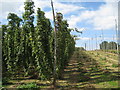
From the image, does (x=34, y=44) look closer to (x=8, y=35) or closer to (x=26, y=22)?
(x=26, y=22)

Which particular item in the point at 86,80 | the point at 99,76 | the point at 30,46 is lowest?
the point at 86,80

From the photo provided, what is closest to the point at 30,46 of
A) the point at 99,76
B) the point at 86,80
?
the point at 86,80

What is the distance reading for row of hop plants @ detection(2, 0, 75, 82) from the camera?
617 inches

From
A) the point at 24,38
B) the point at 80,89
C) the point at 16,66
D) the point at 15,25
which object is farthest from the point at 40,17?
the point at 80,89

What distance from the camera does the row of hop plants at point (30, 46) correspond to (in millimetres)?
15664

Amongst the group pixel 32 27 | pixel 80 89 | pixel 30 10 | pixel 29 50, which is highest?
pixel 30 10

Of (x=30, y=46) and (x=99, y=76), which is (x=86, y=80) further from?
(x=30, y=46)

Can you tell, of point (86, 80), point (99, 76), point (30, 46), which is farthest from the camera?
point (30, 46)

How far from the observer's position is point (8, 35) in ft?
63.8

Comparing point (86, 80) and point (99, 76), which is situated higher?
point (99, 76)

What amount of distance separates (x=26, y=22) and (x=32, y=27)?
922 millimetres

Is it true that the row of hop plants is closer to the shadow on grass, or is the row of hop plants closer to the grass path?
the grass path

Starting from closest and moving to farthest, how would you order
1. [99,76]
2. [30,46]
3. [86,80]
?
[86,80], [99,76], [30,46]

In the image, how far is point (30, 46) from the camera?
1767 centimetres
